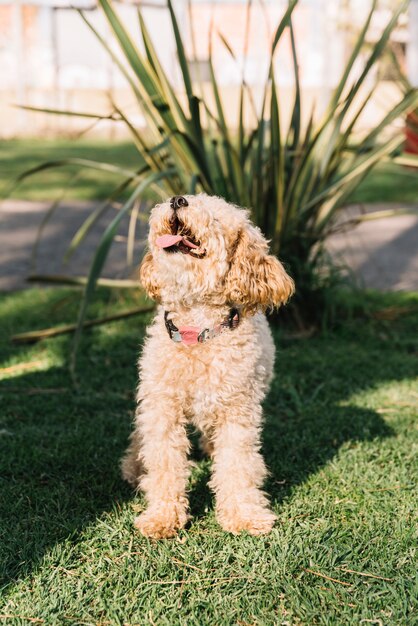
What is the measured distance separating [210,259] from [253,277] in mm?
165

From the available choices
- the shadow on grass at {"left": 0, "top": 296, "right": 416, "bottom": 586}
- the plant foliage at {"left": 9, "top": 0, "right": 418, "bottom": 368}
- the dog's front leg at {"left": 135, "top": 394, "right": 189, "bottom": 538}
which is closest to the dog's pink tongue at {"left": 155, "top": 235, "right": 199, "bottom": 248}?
the dog's front leg at {"left": 135, "top": 394, "right": 189, "bottom": 538}

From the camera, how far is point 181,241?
8.49 feet

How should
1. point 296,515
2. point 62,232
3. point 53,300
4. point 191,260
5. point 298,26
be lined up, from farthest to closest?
1. point 298,26
2. point 62,232
3. point 53,300
4. point 296,515
5. point 191,260

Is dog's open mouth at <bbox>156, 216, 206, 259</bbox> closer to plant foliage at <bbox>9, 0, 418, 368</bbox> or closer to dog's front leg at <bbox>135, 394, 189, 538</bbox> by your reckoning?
dog's front leg at <bbox>135, 394, 189, 538</bbox>

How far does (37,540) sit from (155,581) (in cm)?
46

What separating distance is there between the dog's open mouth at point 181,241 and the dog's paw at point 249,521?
917 mm

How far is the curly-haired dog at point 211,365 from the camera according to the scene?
2.63m

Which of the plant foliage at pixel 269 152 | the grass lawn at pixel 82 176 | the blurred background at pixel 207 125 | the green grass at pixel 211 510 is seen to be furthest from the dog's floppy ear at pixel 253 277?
the grass lawn at pixel 82 176

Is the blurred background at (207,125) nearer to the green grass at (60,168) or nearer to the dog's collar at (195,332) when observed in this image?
the green grass at (60,168)

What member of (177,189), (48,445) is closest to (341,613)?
(48,445)

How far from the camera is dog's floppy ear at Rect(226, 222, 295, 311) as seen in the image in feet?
8.59

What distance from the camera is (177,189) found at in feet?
14.7

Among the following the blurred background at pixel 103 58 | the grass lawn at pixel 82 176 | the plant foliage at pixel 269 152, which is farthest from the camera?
the blurred background at pixel 103 58

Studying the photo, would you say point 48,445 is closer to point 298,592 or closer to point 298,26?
point 298,592
